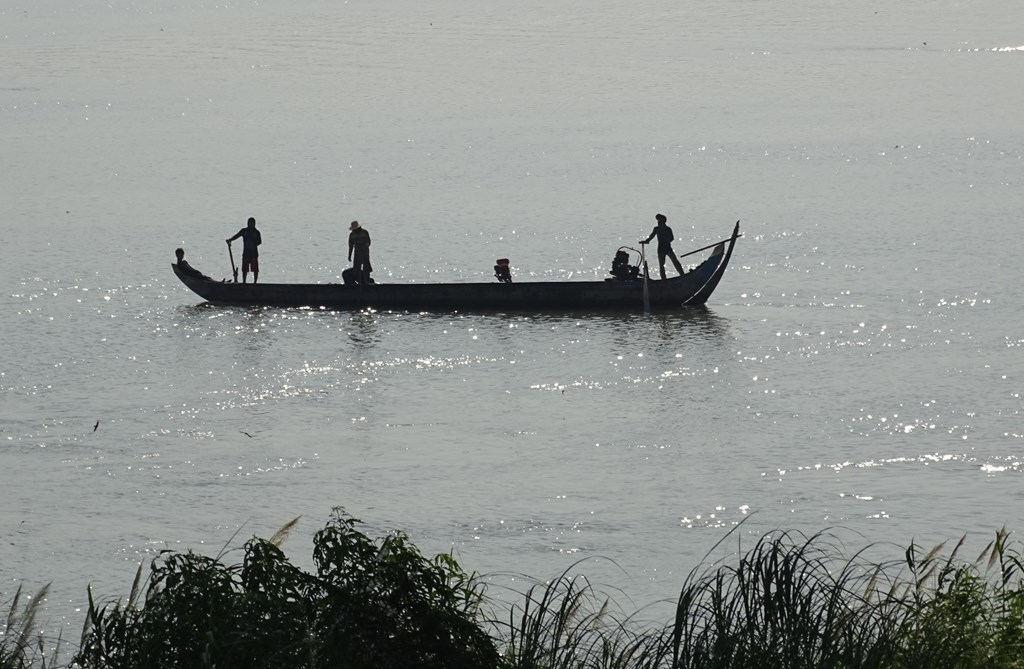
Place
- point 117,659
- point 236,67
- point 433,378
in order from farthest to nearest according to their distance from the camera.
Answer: point 236,67, point 433,378, point 117,659

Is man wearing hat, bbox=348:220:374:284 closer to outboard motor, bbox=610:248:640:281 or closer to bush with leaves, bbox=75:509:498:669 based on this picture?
outboard motor, bbox=610:248:640:281

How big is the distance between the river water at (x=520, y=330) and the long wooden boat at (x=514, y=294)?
1.21ft

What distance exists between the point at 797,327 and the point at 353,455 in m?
9.39

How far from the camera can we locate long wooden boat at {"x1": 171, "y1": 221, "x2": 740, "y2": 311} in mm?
26234

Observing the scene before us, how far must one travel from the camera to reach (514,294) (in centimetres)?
2647

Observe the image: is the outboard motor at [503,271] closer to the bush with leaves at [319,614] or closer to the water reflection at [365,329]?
the water reflection at [365,329]

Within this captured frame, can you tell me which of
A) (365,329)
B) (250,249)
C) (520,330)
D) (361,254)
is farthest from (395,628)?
(250,249)

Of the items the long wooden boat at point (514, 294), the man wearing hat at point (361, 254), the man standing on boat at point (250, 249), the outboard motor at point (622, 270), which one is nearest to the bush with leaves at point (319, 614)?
the long wooden boat at point (514, 294)

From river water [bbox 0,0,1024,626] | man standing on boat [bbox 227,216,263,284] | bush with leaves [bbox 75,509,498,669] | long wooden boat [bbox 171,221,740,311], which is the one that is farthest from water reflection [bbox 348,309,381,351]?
bush with leaves [bbox 75,509,498,669]

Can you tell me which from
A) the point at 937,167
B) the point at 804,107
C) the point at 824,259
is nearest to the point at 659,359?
the point at 824,259

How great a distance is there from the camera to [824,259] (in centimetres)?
3319

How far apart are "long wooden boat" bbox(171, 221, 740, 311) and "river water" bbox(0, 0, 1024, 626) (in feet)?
1.21

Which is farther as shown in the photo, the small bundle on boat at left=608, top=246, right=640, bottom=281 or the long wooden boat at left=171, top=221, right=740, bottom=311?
the small bundle on boat at left=608, top=246, right=640, bottom=281

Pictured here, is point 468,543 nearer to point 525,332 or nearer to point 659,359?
point 659,359
